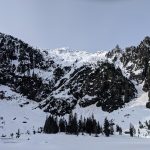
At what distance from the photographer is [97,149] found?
96.5 metres

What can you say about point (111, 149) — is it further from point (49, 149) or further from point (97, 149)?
point (49, 149)

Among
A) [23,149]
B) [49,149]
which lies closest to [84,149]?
[49,149]

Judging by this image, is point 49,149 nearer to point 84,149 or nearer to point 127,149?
point 84,149

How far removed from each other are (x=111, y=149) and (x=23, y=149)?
24.9 meters

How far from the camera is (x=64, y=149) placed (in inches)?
3807

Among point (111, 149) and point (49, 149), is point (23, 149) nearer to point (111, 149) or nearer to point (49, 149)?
point (49, 149)

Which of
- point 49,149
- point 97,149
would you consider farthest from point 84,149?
point 49,149

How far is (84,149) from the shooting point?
97.8 m

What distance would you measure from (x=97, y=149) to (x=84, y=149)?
381cm

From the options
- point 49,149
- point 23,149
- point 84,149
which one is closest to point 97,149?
point 84,149

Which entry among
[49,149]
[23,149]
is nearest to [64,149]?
[49,149]

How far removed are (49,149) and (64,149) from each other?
5391mm

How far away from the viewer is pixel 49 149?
9975 cm

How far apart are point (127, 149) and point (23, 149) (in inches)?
1159
